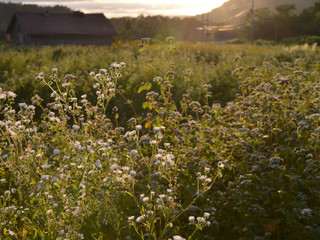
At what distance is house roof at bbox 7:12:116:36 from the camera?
35906 mm

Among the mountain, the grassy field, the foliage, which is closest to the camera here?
the grassy field

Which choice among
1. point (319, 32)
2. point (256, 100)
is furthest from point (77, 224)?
point (319, 32)

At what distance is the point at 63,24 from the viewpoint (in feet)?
123

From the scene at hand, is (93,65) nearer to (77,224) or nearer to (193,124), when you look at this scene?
(193,124)

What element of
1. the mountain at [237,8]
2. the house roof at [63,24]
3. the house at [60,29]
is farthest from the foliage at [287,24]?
the house at [60,29]

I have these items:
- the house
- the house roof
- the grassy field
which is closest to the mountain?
the house roof

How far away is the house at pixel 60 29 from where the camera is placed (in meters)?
36.0

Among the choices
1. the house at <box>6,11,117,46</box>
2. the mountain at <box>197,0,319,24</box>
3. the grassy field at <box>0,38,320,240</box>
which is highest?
the mountain at <box>197,0,319,24</box>

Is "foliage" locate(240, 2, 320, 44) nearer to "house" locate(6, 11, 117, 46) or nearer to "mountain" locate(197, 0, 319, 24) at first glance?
"mountain" locate(197, 0, 319, 24)

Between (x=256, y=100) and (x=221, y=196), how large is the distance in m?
2.21

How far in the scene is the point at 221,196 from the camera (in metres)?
3.89

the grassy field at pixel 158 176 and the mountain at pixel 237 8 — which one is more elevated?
the mountain at pixel 237 8

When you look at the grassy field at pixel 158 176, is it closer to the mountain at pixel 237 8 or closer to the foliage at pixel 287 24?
the mountain at pixel 237 8

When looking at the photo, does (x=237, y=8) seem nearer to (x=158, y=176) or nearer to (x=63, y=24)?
(x=63, y=24)
